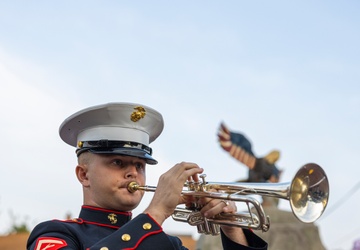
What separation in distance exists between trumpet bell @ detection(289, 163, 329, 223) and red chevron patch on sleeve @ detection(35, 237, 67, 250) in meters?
1.22

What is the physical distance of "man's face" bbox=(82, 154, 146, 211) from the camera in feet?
12.4

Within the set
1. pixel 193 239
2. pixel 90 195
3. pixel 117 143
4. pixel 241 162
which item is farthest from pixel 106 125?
pixel 193 239

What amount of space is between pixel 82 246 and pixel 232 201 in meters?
0.85

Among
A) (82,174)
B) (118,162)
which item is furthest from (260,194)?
(82,174)

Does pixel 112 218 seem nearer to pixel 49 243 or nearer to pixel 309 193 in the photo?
pixel 49 243

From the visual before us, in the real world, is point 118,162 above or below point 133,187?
above

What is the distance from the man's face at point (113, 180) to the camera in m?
3.78

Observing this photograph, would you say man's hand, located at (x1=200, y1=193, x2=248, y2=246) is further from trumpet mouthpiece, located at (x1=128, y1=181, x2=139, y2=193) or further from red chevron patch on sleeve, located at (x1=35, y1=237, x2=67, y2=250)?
red chevron patch on sleeve, located at (x1=35, y1=237, x2=67, y2=250)

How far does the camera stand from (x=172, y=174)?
→ 140 inches

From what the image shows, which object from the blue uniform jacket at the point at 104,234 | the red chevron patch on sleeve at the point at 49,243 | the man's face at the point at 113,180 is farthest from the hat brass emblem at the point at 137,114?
the red chevron patch on sleeve at the point at 49,243

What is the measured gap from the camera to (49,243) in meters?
3.64

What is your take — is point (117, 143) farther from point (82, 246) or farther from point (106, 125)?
point (82, 246)

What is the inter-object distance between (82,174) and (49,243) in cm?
48

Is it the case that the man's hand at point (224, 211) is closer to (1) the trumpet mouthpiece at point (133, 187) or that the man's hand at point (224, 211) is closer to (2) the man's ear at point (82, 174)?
(1) the trumpet mouthpiece at point (133, 187)
